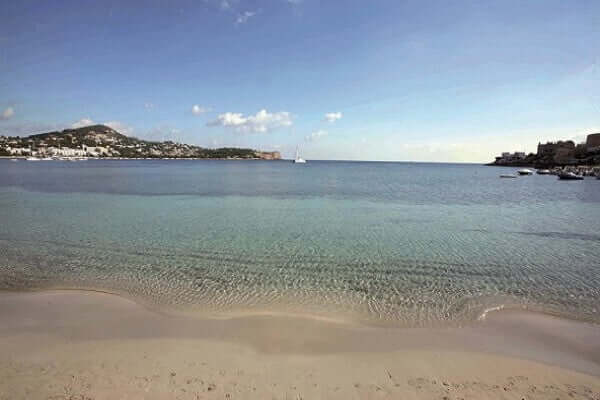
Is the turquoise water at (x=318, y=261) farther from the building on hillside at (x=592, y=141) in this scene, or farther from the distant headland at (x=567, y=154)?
the building on hillside at (x=592, y=141)

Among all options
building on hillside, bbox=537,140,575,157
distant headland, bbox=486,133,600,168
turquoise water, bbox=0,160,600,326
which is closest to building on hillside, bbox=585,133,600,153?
distant headland, bbox=486,133,600,168

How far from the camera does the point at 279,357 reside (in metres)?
5.67

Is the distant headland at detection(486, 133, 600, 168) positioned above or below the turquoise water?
above

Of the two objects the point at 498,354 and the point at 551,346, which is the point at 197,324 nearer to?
the point at 498,354

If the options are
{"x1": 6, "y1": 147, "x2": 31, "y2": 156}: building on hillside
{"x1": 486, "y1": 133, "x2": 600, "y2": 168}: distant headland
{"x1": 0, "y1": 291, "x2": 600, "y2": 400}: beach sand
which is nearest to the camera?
{"x1": 0, "y1": 291, "x2": 600, "y2": 400}: beach sand

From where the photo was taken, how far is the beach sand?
4.77 metres

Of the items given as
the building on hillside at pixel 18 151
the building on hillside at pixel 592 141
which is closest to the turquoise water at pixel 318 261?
the building on hillside at pixel 592 141

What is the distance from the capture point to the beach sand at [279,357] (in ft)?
15.6

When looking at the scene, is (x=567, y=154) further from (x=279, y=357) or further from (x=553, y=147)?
(x=279, y=357)

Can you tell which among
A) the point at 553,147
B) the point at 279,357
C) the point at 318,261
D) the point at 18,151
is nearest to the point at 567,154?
the point at 553,147

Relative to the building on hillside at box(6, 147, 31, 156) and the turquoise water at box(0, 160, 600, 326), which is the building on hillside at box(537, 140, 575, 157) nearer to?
the turquoise water at box(0, 160, 600, 326)

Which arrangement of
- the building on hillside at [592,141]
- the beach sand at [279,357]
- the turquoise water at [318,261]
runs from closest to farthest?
1. the beach sand at [279,357]
2. the turquoise water at [318,261]
3. the building on hillside at [592,141]

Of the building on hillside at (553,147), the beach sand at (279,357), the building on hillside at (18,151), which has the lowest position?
the beach sand at (279,357)

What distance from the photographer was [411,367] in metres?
5.48
